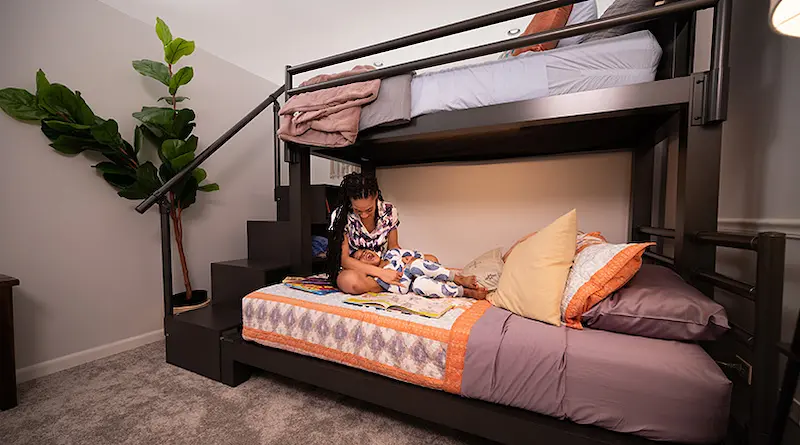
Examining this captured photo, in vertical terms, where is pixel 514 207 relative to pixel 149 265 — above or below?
above

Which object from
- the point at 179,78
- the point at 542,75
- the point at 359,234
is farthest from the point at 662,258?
the point at 179,78

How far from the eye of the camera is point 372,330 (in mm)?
1238

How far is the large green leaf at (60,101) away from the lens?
1560mm

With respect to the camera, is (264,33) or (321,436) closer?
(321,436)

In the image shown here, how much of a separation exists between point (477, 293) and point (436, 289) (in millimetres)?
208

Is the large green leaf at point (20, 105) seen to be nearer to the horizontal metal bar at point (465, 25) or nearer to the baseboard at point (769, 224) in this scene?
the horizontal metal bar at point (465, 25)

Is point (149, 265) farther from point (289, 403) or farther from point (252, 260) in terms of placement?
point (289, 403)

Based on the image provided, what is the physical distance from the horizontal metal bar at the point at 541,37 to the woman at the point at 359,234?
53 centimetres

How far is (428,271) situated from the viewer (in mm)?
1563

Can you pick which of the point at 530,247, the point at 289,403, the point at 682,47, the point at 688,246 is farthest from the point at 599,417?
the point at 682,47

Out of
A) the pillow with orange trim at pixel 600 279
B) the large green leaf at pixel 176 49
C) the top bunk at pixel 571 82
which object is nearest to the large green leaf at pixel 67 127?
the large green leaf at pixel 176 49

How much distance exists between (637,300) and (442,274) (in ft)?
2.62

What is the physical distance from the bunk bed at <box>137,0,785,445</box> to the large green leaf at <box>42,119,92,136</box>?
1.63ft

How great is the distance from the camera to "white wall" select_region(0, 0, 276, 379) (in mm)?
1577
